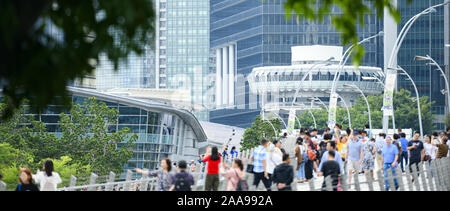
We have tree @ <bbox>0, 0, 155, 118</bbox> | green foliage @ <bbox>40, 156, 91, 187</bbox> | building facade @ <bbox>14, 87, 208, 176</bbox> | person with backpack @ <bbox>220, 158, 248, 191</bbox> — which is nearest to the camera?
tree @ <bbox>0, 0, 155, 118</bbox>

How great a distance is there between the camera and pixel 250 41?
163250 mm

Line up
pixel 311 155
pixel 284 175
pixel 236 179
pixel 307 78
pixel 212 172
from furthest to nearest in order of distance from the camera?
1. pixel 307 78
2. pixel 311 155
3. pixel 212 172
4. pixel 284 175
5. pixel 236 179

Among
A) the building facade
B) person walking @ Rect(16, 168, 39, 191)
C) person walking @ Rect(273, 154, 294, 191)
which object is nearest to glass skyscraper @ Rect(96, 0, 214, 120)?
the building facade

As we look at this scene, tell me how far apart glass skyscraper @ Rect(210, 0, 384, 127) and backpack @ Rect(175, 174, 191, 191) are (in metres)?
136

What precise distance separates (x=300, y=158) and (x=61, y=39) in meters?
15.9

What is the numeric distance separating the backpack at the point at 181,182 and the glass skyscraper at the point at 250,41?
135912 mm

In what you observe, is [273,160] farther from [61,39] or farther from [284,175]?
[61,39]

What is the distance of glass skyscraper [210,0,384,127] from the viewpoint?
512 ft

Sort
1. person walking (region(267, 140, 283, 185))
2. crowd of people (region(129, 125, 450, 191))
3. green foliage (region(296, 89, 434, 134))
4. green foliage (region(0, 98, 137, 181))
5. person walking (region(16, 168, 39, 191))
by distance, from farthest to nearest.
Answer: green foliage (region(296, 89, 434, 134))
green foliage (region(0, 98, 137, 181))
person walking (region(267, 140, 283, 185))
crowd of people (region(129, 125, 450, 191))
person walking (region(16, 168, 39, 191))

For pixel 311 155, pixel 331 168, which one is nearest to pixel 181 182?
pixel 331 168

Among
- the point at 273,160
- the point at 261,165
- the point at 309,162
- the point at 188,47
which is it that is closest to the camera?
the point at 261,165

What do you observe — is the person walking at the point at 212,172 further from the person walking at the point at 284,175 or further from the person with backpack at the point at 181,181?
the person with backpack at the point at 181,181

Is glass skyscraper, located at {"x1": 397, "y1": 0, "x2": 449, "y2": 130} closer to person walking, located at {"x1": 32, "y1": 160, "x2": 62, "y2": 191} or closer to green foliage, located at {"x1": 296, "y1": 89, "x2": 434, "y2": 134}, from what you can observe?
green foliage, located at {"x1": 296, "y1": 89, "x2": 434, "y2": 134}
